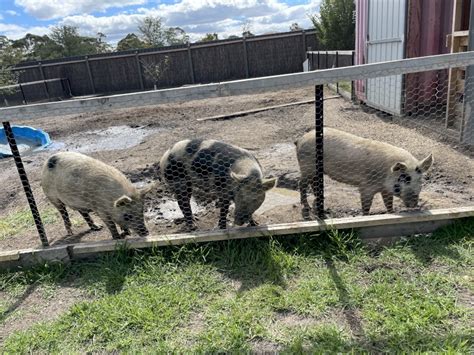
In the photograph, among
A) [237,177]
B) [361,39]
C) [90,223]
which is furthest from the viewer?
[361,39]

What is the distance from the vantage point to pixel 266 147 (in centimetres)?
789

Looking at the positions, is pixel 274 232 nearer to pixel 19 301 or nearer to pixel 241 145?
pixel 19 301

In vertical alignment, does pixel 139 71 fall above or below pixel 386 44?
below

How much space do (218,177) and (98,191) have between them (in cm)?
131

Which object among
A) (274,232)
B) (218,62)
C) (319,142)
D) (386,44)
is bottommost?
(274,232)

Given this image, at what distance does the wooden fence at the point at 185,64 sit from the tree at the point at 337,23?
5.84ft

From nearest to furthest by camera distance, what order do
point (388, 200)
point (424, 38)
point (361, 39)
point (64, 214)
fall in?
point (388, 200)
point (64, 214)
point (424, 38)
point (361, 39)

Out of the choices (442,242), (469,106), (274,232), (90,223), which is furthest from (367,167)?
(90,223)

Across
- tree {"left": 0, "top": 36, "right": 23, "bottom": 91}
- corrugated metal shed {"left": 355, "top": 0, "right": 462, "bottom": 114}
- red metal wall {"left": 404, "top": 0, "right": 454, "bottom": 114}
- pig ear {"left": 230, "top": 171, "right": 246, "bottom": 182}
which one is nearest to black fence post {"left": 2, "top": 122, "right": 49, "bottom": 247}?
pig ear {"left": 230, "top": 171, "right": 246, "bottom": 182}

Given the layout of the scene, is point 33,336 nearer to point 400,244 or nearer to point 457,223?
point 400,244

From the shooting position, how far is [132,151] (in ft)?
27.9

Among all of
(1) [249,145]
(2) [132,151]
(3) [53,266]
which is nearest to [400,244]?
(3) [53,266]

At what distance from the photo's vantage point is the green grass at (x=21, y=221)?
491 cm

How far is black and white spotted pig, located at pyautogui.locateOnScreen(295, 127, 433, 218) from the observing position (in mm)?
3949
